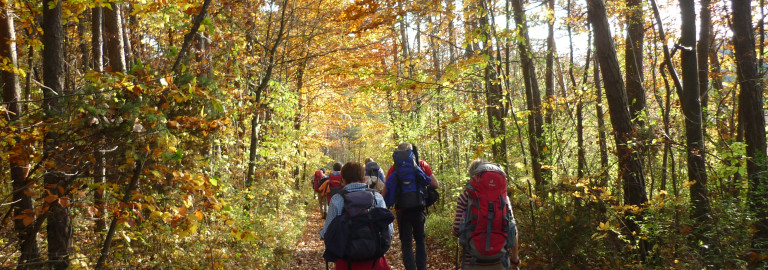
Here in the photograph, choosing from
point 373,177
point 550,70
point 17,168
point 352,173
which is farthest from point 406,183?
point 550,70

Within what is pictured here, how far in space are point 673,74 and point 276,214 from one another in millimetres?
9700

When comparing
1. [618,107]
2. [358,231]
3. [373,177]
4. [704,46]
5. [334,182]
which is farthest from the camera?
[334,182]

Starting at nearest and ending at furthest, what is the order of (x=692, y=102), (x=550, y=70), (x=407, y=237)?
(x=692, y=102) → (x=407, y=237) → (x=550, y=70)

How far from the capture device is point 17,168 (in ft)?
15.0

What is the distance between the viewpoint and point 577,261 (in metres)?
5.88

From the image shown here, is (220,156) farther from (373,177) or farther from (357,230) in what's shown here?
(357,230)

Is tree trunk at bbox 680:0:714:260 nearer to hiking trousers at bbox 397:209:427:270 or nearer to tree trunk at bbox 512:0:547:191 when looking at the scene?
tree trunk at bbox 512:0:547:191

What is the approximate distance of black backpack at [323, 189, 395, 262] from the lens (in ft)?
13.2

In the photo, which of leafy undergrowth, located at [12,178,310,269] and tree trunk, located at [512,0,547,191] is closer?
A: leafy undergrowth, located at [12,178,310,269]

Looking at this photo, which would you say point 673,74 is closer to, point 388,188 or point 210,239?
point 388,188

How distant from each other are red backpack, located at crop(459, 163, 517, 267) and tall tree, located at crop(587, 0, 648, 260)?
259 cm

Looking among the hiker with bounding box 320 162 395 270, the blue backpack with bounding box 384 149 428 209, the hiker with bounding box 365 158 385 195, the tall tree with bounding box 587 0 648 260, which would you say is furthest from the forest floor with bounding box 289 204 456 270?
the hiker with bounding box 320 162 395 270

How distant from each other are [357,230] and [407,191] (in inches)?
81.2

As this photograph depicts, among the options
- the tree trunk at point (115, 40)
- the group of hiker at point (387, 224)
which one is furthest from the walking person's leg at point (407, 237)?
the tree trunk at point (115, 40)
